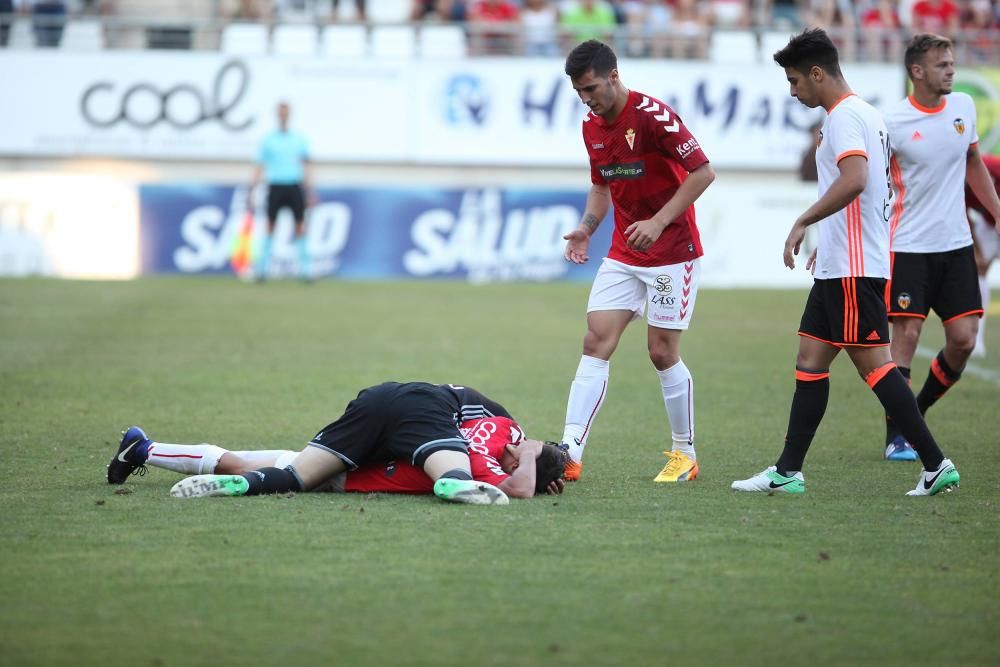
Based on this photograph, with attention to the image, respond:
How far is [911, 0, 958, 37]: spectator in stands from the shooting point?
25.3 metres

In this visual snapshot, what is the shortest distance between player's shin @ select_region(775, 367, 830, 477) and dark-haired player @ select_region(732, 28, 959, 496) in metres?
0.04

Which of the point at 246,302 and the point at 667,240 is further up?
the point at 667,240

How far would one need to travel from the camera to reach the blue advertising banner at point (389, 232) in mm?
22406

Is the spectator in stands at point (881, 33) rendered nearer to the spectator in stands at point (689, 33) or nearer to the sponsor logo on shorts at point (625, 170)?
the spectator in stands at point (689, 33)

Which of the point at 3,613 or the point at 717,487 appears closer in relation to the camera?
the point at 3,613

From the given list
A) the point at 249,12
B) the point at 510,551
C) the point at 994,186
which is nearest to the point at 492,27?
the point at 249,12

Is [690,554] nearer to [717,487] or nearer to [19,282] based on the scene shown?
[717,487]

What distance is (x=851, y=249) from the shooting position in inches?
245

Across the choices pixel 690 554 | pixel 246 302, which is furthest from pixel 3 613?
pixel 246 302

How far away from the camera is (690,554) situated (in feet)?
16.9

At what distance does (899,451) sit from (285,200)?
14210 mm

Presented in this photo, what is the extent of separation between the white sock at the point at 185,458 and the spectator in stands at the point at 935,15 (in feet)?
71.6

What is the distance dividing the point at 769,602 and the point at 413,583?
3.96 feet

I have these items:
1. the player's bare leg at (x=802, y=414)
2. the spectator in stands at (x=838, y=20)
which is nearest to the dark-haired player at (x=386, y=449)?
the player's bare leg at (x=802, y=414)
